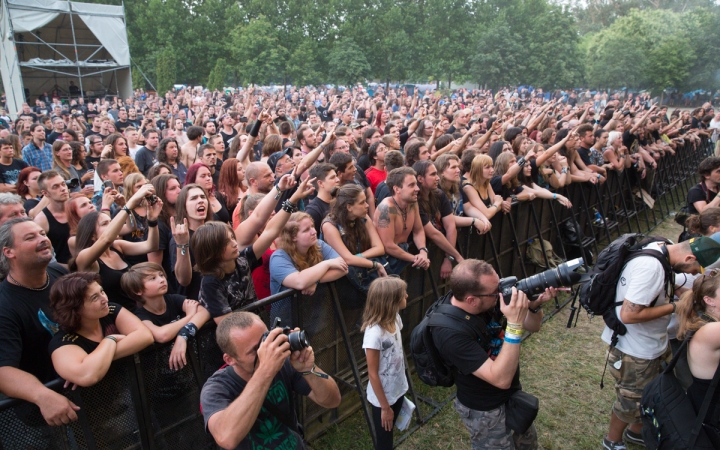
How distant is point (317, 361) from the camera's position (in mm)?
4051

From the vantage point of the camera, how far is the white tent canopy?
21.0 meters

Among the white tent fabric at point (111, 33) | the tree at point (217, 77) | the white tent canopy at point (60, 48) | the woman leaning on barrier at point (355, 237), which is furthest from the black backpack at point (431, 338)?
the tree at point (217, 77)

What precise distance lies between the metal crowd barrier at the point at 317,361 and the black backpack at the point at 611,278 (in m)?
1.63

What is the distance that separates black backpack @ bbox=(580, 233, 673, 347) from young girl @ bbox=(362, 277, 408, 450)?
1.58 meters

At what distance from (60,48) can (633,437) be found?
31084 mm

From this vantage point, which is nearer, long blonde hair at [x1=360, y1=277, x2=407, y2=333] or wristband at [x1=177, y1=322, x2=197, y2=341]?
wristband at [x1=177, y1=322, x2=197, y2=341]

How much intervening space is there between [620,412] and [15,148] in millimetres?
9590

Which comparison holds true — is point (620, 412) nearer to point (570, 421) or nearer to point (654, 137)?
point (570, 421)

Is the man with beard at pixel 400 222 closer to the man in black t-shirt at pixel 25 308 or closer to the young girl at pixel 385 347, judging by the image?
the young girl at pixel 385 347

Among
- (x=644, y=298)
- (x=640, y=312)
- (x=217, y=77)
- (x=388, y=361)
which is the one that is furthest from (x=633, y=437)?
(x=217, y=77)

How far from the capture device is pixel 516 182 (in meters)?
6.48

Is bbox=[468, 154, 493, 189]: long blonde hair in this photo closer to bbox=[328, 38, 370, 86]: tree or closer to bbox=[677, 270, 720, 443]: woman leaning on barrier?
bbox=[677, 270, 720, 443]: woman leaning on barrier

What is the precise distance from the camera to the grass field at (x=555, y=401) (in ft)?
13.7

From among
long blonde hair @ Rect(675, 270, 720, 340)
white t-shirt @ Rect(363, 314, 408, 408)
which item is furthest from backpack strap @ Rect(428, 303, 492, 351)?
long blonde hair @ Rect(675, 270, 720, 340)
